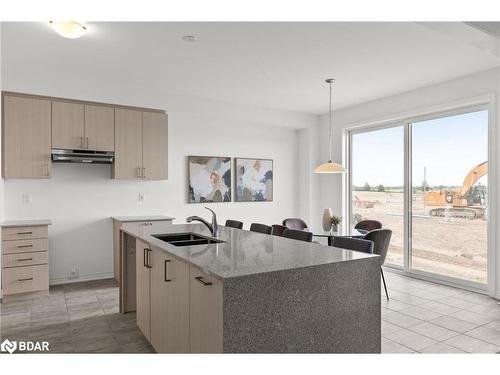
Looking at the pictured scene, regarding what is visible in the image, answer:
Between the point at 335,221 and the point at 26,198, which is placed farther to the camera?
the point at 26,198

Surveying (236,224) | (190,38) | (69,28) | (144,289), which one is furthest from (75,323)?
(190,38)

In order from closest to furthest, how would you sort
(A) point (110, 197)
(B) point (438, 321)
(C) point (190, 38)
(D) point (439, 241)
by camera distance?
1. (C) point (190, 38)
2. (B) point (438, 321)
3. (D) point (439, 241)
4. (A) point (110, 197)

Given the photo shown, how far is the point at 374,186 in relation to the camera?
5.86 meters

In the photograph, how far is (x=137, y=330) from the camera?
3.20 metres

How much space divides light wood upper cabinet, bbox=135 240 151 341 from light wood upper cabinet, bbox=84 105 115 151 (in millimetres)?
2224

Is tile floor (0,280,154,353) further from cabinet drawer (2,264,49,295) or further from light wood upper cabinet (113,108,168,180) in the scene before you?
light wood upper cabinet (113,108,168,180)

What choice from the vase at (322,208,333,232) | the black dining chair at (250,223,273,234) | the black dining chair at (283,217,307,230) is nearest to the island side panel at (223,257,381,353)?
the black dining chair at (250,223,273,234)

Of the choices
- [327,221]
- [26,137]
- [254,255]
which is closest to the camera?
[254,255]

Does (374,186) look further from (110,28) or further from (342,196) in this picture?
(110,28)

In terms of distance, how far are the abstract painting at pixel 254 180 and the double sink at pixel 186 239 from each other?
305 centimetres

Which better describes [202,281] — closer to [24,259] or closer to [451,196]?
[24,259]

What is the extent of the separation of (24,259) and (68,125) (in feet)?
5.57

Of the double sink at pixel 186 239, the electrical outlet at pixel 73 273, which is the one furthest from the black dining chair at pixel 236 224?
the electrical outlet at pixel 73 273
